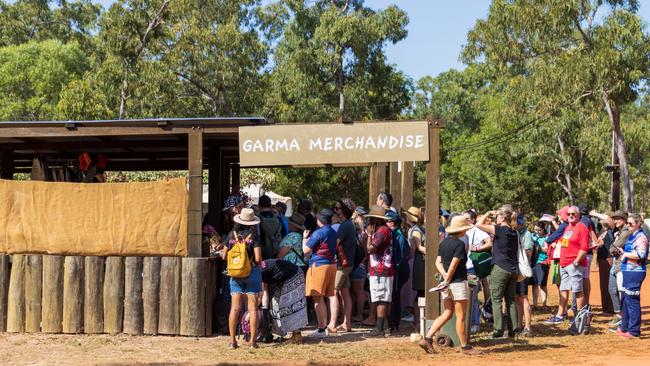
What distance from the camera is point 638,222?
11398 millimetres

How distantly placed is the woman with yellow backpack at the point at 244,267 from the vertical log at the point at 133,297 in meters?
1.64

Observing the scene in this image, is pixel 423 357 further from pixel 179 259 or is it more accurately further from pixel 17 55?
pixel 17 55

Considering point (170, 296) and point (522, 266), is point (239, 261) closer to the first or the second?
point (170, 296)

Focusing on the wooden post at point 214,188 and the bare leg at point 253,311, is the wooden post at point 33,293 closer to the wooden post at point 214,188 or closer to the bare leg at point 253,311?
the bare leg at point 253,311

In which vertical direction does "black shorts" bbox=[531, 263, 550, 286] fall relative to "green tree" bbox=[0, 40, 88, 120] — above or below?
below

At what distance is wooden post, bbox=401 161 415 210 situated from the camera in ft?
49.7

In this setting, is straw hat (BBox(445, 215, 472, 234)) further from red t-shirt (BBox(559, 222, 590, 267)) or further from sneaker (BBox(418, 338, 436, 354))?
red t-shirt (BBox(559, 222, 590, 267))

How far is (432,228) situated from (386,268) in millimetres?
993

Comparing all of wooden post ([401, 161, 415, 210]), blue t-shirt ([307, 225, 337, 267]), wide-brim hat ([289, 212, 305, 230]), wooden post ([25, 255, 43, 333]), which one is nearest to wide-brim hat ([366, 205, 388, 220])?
blue t-shirt ([307, 225, 337, 267])

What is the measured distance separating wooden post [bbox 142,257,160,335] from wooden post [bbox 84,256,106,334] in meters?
0.60

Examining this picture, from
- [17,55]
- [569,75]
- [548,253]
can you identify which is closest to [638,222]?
[548,253]

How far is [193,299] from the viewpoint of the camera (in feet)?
36.2

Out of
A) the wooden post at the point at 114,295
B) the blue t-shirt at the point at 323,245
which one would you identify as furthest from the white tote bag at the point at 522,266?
the wooden post at the point at 114,295

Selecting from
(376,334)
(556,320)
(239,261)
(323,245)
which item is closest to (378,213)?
(323,245)
